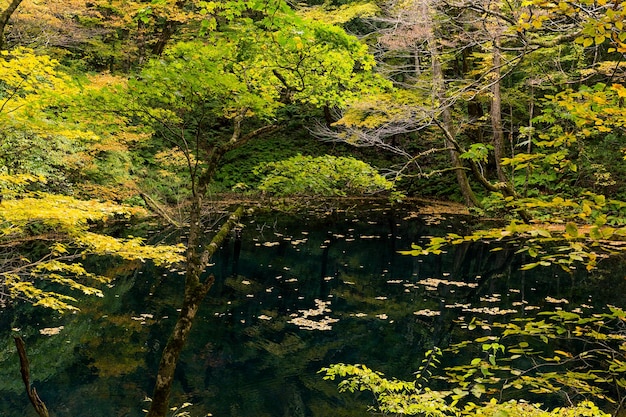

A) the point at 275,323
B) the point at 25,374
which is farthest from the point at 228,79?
the point at 275,323

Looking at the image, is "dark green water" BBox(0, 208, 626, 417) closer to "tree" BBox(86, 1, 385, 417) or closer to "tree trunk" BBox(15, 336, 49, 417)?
"tree" BBox(86, 1, 385, 417)

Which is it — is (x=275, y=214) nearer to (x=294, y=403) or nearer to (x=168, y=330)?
(x=168, y=330)

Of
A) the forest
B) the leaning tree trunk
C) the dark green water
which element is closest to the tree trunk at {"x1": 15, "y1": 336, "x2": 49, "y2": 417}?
the forest

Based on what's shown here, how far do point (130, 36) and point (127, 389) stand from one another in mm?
16740

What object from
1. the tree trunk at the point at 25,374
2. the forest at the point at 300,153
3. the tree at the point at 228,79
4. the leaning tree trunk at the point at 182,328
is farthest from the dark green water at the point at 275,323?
the tree trunk at the point at 25,374

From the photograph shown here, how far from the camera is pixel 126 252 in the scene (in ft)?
16.3

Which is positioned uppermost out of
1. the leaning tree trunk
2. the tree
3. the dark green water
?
the tree

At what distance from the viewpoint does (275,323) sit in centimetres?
784

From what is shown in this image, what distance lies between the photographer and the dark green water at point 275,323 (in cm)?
588

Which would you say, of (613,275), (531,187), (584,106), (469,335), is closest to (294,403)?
(469,335)

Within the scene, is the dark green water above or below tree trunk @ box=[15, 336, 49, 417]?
below

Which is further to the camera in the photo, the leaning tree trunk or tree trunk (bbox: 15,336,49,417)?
the leaning tree trunk

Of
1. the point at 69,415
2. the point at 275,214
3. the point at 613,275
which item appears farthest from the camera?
the point at 275,214

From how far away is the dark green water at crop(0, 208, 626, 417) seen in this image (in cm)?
588
